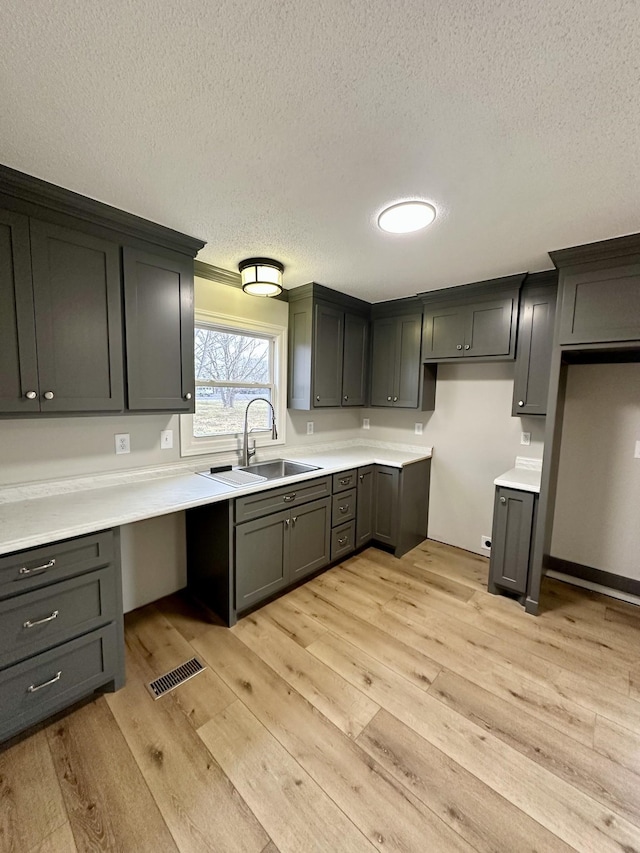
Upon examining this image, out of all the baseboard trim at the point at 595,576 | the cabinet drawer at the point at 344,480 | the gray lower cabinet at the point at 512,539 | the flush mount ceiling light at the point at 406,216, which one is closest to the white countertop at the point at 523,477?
the gray lower cabinet at the point at 512,539

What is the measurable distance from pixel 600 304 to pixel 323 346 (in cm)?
195

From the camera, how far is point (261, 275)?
2434 mm

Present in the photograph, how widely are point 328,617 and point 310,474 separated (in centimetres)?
98

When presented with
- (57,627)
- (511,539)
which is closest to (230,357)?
(57,627)

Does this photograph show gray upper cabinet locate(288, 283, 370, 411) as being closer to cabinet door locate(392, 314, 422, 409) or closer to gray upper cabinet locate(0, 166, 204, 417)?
cabinet door locate(392, 314, 422, 409)

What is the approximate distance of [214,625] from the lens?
88.6 inches

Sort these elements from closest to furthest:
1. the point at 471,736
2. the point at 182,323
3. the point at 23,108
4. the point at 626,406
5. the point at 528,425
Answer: the point at 23,108
the point at 471,736
the point at 182,323
the point at 626,406
the point at 528,425

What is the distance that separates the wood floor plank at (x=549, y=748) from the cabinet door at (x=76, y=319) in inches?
93.1

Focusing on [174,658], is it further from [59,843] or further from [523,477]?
[523,477]

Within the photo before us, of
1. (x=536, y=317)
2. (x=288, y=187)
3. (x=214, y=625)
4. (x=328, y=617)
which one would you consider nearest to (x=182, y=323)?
(x=288, y=187)

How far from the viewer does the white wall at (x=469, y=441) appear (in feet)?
10.00

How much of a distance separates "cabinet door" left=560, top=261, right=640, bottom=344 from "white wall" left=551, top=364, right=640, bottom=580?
2.28ft

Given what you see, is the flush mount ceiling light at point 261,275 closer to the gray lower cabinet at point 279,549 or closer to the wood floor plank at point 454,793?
the gray lower cabinet at point 279,549

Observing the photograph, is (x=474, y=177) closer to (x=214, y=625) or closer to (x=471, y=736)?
(x=471, y=736)
